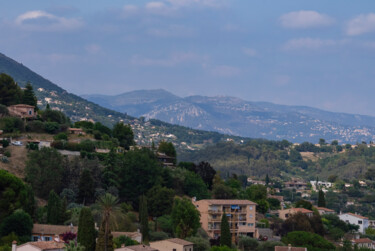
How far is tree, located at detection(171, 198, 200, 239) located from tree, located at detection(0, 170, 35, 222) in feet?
44.3

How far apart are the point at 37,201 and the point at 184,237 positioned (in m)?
15.2

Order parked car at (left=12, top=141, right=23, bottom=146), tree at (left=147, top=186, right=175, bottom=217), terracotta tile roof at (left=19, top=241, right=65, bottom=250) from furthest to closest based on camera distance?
parked car at (left=12, top=141, right=23, bottom=146) < tree at (left=147, top=186, right=175, bottom=217) < terracotta tile roof at (left=19, top=241, right=65, bottom=250)

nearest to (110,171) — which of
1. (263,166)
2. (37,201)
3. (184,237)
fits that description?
(37,201)

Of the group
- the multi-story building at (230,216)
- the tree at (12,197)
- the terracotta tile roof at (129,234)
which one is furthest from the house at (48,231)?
the multi-story building at (230,216)

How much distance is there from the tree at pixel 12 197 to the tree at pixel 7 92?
109ft

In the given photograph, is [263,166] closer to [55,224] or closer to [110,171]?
[110,171]

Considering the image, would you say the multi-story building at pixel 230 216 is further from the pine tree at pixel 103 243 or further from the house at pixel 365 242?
the pine tree at pixel 103 243

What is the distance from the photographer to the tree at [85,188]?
6844 cm

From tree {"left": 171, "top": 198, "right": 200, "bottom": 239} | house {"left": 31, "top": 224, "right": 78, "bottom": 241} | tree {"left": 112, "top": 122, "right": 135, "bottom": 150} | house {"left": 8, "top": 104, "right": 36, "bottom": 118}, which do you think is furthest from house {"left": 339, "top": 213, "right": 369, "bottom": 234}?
house {"left": 31, "top": 224, "right": 78, "bottom": 241}

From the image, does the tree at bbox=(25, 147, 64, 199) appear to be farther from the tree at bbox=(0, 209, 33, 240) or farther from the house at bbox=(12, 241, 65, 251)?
the house at bbox=(12, 241, 65, 251)

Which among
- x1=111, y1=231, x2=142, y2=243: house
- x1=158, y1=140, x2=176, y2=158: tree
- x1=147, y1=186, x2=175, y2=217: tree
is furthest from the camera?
x1=158, y1=140, x2=176, y2=158: tree

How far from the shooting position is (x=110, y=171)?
73.5 m

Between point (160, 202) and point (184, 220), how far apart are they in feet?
26.0

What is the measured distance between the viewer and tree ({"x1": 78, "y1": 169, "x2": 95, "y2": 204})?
68.4 metres
